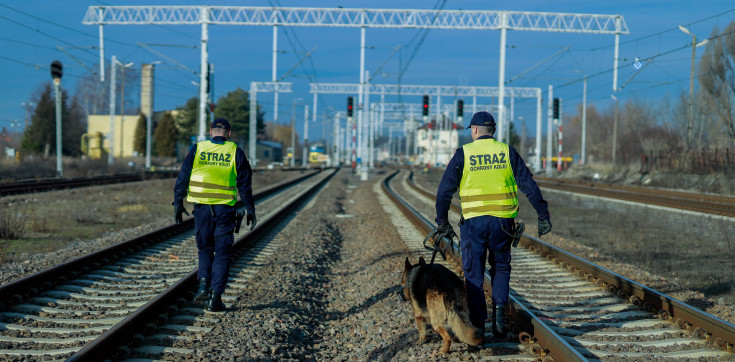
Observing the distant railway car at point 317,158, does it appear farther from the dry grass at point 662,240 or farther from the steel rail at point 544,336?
the steel rail at point 544,336

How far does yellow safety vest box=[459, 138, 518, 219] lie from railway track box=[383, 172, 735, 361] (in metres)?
1.10

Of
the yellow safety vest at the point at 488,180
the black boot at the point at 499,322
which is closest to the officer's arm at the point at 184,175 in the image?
the yellow safety vest at the point at 488,180

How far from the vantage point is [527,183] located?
538 cm

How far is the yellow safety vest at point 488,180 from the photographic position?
5.41 meters

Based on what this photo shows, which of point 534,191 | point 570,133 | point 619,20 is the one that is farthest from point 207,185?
point 570,133

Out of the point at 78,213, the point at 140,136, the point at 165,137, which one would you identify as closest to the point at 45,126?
the point at 140,136

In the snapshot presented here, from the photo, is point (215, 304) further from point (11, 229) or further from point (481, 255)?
point (11, 229)

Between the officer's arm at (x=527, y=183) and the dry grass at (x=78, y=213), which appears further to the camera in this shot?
the dry grass at (x=78, y=213)

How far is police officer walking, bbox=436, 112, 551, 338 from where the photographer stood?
5.41m

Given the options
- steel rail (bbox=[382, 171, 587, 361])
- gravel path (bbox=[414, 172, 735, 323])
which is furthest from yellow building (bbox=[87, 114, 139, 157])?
steel rail (bbox=[382, 171, 587, 361])

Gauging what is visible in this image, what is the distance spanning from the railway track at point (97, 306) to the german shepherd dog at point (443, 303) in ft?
7.31

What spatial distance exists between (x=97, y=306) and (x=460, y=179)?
13.5 feet

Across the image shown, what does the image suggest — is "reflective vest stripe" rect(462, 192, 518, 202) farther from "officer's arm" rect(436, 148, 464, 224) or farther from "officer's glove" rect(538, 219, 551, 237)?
"officer's glove" rect(538, 219, 551, 237)

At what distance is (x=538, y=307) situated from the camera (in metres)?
7.07
